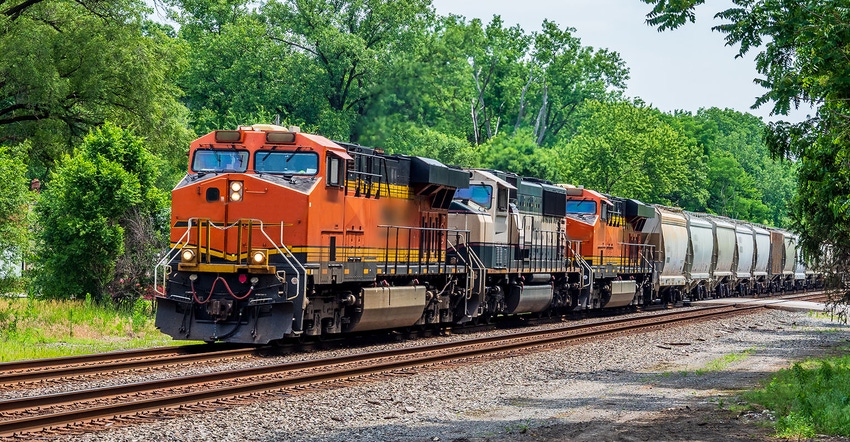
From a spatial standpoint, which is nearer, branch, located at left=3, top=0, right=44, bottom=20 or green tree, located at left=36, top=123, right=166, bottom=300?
green tree, located at left=36, top=123, right=166, bottom=300

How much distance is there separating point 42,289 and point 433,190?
10.8 metres

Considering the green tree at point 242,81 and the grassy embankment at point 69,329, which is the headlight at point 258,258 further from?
the green tree at point 242,81

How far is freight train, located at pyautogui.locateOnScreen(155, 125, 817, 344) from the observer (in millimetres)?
18281

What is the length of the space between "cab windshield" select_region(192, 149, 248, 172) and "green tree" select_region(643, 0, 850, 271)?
8.41 meters

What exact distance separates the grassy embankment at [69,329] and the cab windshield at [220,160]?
3911mm

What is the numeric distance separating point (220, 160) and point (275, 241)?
2.04m

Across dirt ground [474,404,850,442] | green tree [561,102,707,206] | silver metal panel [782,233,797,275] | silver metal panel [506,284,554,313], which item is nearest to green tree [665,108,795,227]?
green tree [561,102,707,206]

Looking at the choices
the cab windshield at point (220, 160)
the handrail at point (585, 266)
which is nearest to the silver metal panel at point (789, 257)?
the handrail at point (585, 266)

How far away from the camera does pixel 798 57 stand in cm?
1697

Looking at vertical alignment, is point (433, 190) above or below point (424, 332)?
above

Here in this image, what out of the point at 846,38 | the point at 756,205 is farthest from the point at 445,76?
the point at 756,205

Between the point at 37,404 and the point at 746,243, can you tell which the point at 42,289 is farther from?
the point at 746,243

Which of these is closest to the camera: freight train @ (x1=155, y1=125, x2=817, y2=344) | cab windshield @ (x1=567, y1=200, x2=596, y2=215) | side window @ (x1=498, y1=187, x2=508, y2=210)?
freight train @ (x1=155, y1=125, x2=817, y2=344)

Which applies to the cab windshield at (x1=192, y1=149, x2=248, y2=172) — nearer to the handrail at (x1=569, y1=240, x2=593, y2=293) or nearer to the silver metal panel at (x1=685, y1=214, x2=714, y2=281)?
the handrail at (x1=569, y1=240, x2=593, y2=293)
